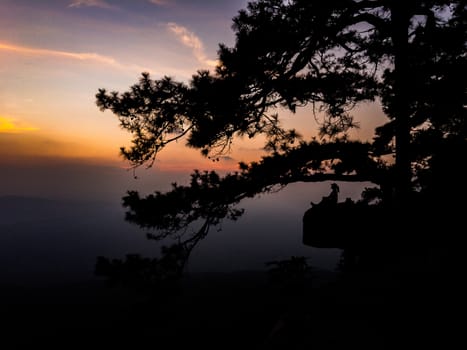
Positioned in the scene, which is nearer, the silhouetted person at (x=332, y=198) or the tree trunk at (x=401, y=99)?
the tree trunk at (x=401, y=99)

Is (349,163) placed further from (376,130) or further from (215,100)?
(215,100)

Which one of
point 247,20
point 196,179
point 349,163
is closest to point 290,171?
point 349,163

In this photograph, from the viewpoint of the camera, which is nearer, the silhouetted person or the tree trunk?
the tree trunk

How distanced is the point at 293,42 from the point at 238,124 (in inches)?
80.0

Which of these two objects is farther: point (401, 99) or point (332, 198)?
point (332, 198)

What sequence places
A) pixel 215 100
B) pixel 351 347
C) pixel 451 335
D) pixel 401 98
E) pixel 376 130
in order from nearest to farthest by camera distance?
pixel 451 335
pixel 351 347
pixel 215 100
pixel 401 98
pixel 376 130

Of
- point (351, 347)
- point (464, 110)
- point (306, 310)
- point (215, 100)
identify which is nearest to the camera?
point (351, 347)

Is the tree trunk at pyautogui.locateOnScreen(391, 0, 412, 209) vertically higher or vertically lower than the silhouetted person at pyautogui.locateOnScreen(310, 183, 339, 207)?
higher

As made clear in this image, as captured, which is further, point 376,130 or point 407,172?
point 376,130

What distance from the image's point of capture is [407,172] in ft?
23.1

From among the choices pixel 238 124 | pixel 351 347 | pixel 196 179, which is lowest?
pixel 351 347

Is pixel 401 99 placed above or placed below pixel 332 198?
A: above

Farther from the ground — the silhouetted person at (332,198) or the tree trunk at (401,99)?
the tree trunk at (401,99)

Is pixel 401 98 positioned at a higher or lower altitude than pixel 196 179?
higher
